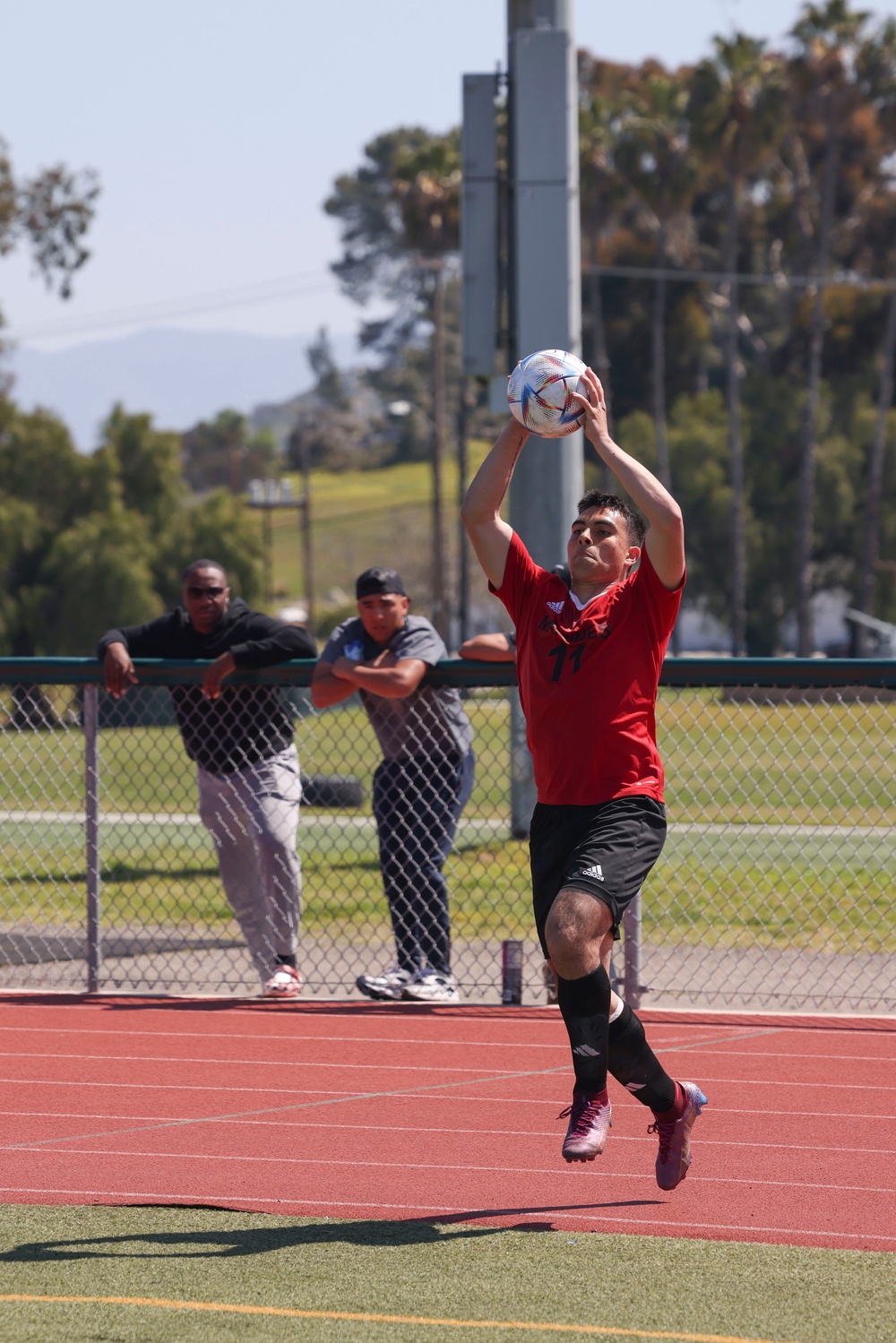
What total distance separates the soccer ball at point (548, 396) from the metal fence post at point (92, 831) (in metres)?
3.70

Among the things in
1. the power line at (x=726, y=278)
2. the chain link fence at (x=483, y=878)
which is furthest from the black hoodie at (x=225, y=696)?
the power line at (x=726, y=278)

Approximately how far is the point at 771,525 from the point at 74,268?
2612 cm

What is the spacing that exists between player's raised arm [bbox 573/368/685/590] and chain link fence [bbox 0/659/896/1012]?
263 cm

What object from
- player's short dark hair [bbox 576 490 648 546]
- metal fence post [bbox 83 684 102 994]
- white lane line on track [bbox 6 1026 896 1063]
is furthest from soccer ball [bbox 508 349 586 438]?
metal fence post [bbox 83 684 102 994]

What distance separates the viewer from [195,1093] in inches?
245

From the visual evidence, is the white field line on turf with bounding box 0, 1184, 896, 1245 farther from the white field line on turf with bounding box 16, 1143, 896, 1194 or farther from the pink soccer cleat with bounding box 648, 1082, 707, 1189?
the white field line on turf with bounding box 16, 1143, 896, 1194

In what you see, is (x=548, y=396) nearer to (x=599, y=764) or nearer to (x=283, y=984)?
(x=599, y=764)

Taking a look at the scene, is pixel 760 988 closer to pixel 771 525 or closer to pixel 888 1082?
pixel 888 1082

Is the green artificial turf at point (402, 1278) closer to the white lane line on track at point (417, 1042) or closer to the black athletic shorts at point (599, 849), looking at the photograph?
Result: the black athletic shorts at point (599, 849)

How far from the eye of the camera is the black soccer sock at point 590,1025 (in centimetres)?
472

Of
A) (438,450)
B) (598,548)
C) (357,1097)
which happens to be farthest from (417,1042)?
(438,450)

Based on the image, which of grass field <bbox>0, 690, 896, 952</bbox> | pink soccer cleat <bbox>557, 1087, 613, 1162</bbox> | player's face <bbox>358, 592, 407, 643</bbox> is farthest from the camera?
grass field <bbox>0, 690, 896, 952</bbox>

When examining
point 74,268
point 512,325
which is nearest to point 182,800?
point 512,325

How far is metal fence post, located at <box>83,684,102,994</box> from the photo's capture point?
26.3 ft
